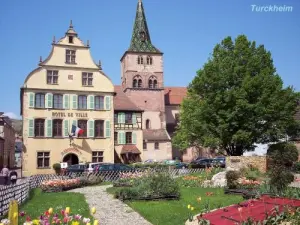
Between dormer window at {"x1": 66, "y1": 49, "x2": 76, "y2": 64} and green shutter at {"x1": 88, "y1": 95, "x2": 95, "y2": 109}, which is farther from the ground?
dormer window at {"x1": 66, "y1": 49, "x2": 76, "y2": 64}

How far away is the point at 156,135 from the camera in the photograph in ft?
174

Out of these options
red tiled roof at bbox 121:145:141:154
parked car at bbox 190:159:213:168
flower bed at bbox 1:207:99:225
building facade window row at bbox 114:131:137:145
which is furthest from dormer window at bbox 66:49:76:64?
flower bed at bbox 1:207:99:225

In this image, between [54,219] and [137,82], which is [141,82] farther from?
[54,219]

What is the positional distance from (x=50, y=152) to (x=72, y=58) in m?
10.4

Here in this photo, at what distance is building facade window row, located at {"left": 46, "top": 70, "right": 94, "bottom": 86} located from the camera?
3681 cm

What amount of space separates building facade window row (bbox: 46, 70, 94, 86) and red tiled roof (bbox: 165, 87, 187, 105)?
1046 inches

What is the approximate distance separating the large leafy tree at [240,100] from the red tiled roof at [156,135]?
723 inches

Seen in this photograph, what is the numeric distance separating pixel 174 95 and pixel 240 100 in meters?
36.4

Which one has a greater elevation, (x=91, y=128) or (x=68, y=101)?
(x=68, y=101)

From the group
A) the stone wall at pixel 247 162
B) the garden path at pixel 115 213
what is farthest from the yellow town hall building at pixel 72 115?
the garden path at pixel 115 213

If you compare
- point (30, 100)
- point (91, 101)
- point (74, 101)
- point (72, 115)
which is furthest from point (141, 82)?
point (30, 100)

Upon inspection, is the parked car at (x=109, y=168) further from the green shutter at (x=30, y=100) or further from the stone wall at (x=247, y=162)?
the green shutter at (x=30, y=100)

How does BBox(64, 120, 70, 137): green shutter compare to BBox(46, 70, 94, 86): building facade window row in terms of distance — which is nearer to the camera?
BBox(46, 70, 94, 86): building facade window row

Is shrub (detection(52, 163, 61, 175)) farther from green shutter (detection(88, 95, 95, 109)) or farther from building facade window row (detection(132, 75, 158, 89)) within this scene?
building facade window row (detection(132, 75, 158, 89))
